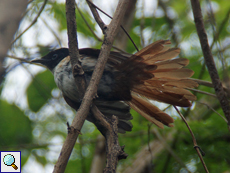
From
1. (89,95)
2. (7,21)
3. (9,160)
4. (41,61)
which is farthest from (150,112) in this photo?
(7,21)

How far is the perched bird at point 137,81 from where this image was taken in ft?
7.65

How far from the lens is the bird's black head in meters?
3.01

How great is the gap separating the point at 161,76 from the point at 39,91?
156cm

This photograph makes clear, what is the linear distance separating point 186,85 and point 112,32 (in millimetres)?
855

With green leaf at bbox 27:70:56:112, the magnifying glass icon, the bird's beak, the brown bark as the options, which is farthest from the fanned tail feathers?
the brown bark

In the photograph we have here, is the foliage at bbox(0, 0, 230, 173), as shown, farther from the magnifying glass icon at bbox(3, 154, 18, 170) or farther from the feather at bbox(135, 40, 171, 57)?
the feather at bbox(135, 40, 171, 57)

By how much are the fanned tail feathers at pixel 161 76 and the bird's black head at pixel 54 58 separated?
794 millimetres

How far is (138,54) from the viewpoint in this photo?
7.75ft

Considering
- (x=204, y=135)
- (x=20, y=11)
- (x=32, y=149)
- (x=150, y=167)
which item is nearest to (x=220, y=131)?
(x=204, y=135)

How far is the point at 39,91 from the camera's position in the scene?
3.27 m

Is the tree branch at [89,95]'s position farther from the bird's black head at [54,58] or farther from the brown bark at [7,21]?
the bird's black head at [54,58]

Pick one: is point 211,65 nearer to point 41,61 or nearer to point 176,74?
point 176,74

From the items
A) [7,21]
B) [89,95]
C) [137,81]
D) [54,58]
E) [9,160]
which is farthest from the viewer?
[54,58]

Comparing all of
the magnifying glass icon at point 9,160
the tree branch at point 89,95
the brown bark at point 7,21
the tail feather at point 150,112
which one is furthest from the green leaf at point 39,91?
the brown bark at point 7,21
